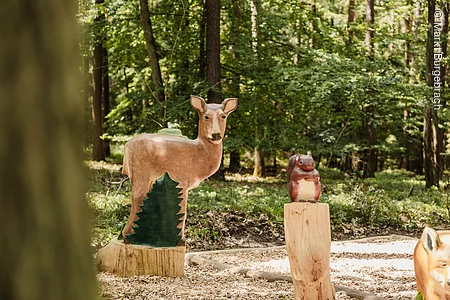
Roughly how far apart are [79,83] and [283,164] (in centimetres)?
2120

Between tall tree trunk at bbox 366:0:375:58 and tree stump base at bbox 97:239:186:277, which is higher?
tall tree trunk at bbox 366:0:375:58

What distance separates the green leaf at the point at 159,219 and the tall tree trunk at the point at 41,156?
5225mm

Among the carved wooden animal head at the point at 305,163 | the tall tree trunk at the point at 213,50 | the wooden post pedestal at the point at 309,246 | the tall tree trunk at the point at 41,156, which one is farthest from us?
the tall tree trunk at the point at 213,50

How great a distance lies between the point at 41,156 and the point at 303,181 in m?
4.12

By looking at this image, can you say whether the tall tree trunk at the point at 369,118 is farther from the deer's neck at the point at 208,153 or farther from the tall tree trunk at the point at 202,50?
the deer's neck at the point at 208,153

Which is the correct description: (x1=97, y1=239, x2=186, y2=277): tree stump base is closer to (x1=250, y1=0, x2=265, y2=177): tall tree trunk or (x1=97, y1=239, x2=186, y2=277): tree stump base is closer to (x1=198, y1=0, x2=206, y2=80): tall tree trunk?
(x1=250, y1=0, x2=265, y2=177): tall tree trunk

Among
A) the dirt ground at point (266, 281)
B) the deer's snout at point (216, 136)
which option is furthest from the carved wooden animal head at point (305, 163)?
the deer's snout at point (216, 136)

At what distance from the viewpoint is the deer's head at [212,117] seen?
6.31 meters

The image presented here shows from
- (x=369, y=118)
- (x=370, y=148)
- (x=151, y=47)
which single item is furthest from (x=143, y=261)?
(x=370, y=148)

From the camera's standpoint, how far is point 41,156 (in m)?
0.91

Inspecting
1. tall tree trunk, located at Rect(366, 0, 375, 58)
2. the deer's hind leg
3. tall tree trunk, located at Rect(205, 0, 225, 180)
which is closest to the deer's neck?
the deer's hind leg

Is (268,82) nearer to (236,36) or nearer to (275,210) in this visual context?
(236,36)

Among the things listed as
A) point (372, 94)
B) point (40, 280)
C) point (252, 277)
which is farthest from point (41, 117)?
point (372, 94)

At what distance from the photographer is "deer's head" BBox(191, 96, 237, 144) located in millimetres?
6312
